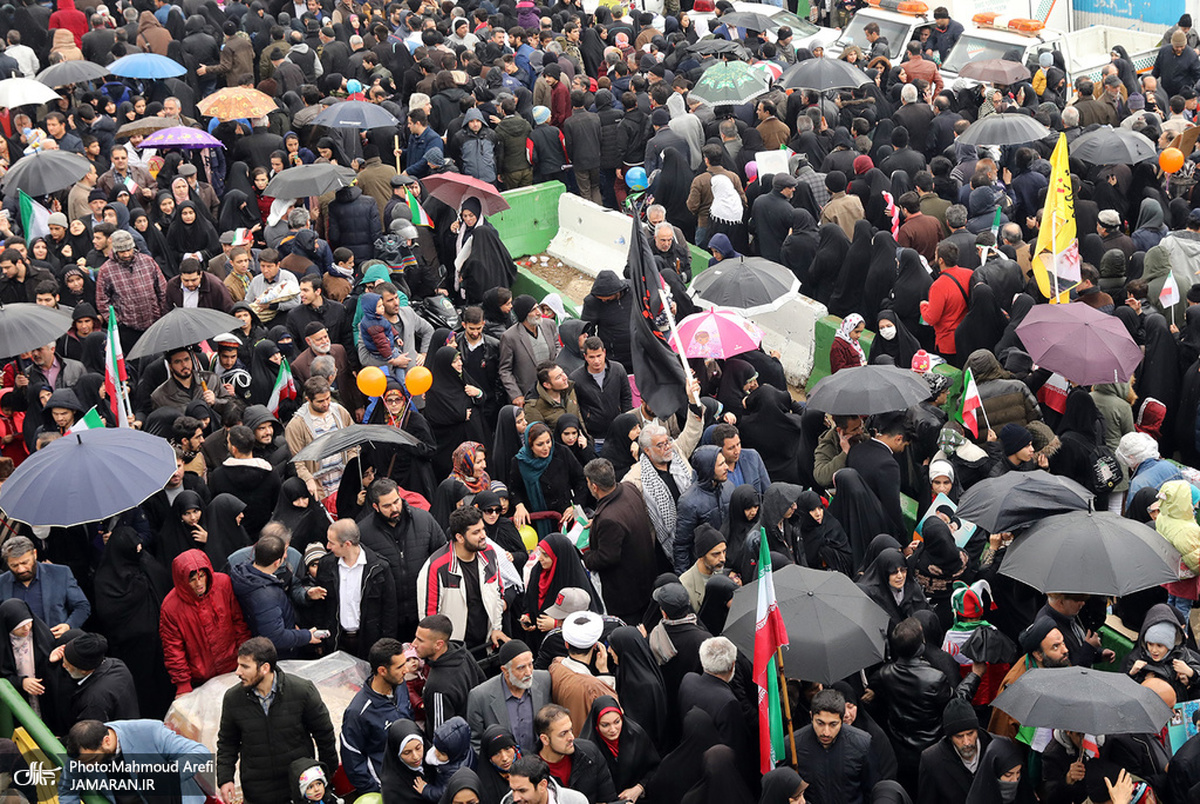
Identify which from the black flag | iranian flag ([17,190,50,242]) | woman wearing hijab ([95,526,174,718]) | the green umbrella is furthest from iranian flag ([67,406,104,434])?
the green umbrella

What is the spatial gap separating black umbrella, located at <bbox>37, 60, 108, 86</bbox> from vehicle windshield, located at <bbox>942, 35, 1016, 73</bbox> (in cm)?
1109

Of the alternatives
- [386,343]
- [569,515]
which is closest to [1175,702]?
[569,515]

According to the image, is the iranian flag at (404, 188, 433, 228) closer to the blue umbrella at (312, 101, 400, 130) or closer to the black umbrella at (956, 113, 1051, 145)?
the blue umbrella at (312, 101, 400, 130)

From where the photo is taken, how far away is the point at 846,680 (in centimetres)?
716

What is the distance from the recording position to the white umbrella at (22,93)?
14.8 metres

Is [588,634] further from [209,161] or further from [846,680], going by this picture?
[209,161]

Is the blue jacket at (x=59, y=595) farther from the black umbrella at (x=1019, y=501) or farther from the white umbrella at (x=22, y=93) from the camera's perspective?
the white umbrella at (x=22, y=93)

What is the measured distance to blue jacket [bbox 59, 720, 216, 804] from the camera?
6418 mm

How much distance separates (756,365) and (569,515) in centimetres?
230

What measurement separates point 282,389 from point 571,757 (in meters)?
4.47

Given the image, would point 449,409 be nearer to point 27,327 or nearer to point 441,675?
point 27,327

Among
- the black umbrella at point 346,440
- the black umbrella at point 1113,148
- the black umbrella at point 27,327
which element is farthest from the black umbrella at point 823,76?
the black umbrella at point 27,327

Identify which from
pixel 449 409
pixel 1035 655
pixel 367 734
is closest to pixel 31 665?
pixel 367 734

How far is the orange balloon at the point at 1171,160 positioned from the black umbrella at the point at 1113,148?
115mm
